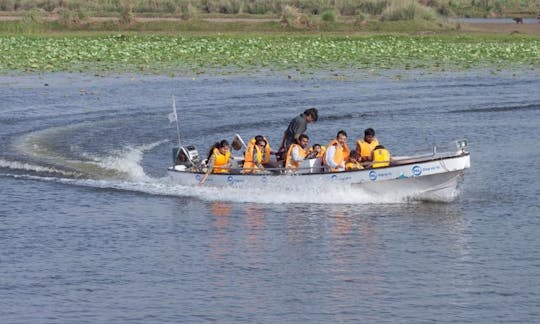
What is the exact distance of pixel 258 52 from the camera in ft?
217

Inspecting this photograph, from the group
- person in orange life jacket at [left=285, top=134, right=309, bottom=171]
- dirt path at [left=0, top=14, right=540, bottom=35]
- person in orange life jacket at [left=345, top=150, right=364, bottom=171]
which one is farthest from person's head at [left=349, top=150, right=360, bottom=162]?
dirt path at [left=0, top=14, right=540, bottom=35]

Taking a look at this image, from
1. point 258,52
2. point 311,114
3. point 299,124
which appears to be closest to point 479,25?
point 258,52

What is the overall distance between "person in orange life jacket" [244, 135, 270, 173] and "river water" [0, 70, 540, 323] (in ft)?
2.20

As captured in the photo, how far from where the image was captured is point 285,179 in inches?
1123

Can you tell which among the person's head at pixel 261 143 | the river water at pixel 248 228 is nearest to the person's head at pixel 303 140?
the person's head at pixel 261 143

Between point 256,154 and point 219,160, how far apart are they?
110 centimetres

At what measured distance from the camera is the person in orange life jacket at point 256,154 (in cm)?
2917

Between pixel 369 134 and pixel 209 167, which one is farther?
pixel 209 167

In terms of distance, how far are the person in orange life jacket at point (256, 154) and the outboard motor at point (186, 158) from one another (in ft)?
4.91

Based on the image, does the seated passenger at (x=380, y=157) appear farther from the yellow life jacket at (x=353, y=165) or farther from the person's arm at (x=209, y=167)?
the person's arm at (x=209, y=167)

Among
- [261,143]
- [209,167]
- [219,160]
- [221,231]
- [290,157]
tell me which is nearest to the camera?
Answer: [221,231]

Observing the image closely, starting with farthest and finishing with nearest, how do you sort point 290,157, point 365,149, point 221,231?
1. point 290,157
2. point 365,149
3. point 221,231

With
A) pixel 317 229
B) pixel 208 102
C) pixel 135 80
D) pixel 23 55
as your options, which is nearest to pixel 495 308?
pixel 317 229

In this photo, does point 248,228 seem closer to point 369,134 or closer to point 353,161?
point 353,161
